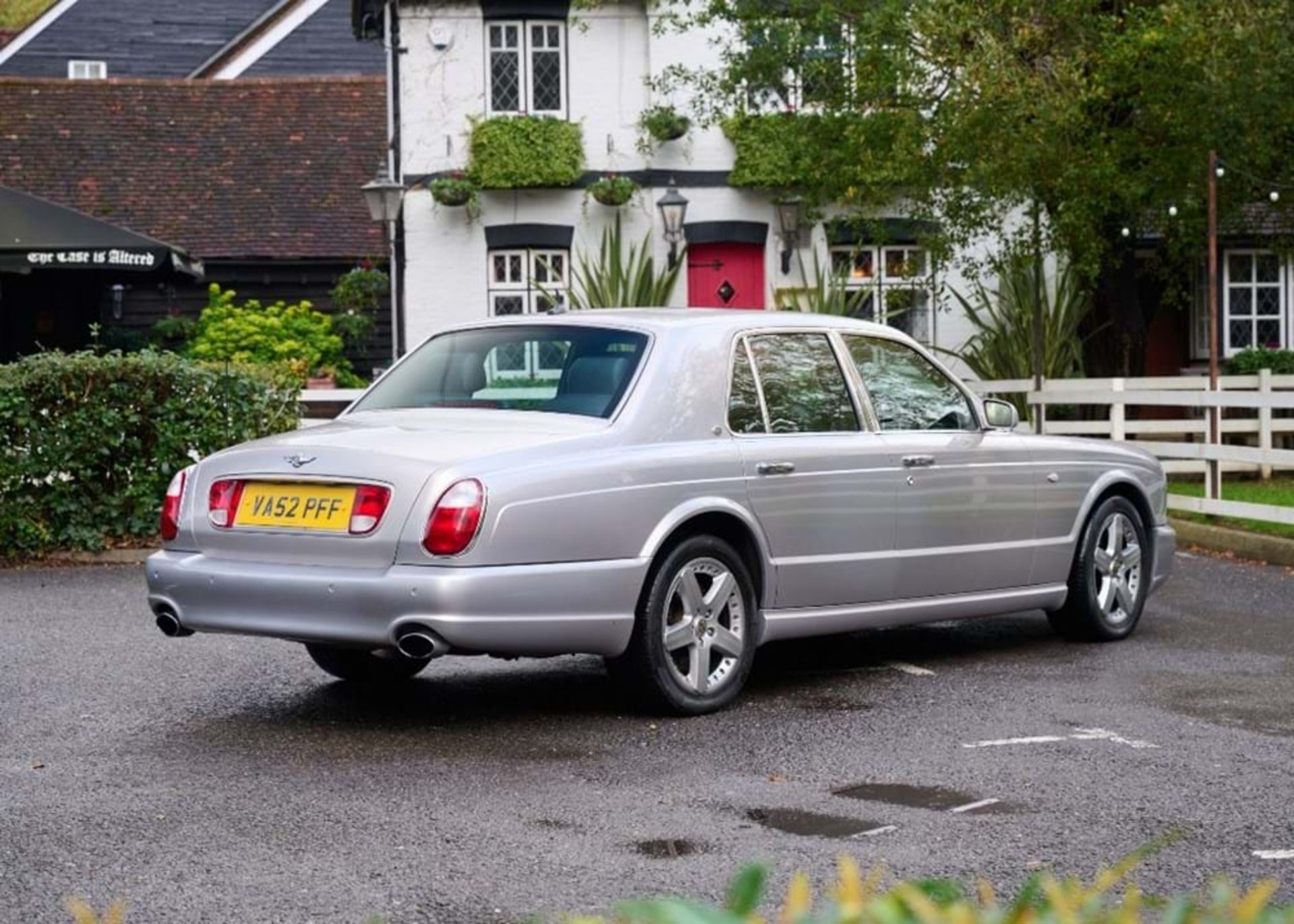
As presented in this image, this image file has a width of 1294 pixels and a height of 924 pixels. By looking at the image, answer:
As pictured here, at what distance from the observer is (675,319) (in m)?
8.30

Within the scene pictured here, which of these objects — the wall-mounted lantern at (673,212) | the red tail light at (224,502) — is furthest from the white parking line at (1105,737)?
the wall-mounted lantern at (673,212)

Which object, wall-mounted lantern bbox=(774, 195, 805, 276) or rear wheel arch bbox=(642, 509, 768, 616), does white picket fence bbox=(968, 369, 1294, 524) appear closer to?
wall-mounted lantern bbox=(774, 195, 805, 276)

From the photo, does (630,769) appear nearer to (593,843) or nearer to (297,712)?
(593,843)

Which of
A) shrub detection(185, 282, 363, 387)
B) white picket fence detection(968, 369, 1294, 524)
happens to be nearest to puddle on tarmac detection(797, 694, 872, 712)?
white picket fence detection(968, 369, 1294, 524)

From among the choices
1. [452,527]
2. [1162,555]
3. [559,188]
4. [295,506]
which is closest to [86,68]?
[559,188]

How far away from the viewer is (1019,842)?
558 cm

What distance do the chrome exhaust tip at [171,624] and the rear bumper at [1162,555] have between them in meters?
4.68

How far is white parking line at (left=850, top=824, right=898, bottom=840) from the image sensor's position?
18.6 feet

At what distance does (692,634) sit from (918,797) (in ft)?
5.12

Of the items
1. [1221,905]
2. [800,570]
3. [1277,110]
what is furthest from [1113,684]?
[1277,110]

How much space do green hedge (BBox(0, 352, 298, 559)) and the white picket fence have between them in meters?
6.94

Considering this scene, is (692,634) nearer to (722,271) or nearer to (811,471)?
(811,471)

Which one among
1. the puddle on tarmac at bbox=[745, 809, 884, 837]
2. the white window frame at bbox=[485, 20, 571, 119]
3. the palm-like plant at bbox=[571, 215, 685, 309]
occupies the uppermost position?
the white window frame at bbox=[485, 20, 571, 119]

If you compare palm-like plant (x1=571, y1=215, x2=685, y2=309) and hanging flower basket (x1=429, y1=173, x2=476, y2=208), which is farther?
hanging flower basket (x1=429, y1=173, x2=476, y2=208)
